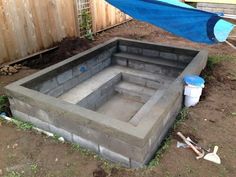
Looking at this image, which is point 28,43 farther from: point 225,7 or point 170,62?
point 225,7

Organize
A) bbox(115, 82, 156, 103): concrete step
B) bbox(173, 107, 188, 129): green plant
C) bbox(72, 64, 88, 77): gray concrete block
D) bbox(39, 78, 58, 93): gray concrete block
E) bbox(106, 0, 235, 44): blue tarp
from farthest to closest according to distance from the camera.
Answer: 1. bbox(115, 82, 156, 103): concrete step
2. bbox(72, 64, 88, 77): gray concrete block
3. bbox(39, 78, 58, 93): gray concrete block
4. bbox(173, 107, 188, 129): green plant
5. bbox(106, 0, 235, 44): blue tarp

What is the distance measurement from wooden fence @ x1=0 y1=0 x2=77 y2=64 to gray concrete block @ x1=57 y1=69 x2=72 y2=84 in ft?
6.11

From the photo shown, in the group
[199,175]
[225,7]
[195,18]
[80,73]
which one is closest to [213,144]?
[199,175]

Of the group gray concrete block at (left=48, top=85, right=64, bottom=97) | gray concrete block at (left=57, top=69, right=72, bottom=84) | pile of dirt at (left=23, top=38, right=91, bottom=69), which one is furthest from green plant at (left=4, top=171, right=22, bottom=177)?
pile of dirt at (left=23, top=38, right=91, bottom=69)

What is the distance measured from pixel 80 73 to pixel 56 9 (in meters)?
2.43

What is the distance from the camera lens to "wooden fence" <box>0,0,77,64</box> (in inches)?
219

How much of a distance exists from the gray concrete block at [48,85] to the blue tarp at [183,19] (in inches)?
73.1

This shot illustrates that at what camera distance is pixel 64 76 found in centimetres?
482

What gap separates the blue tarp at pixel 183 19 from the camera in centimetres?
317

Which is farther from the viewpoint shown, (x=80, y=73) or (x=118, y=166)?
(x=80, y=73)

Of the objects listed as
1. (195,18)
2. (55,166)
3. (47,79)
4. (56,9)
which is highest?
(195,18)

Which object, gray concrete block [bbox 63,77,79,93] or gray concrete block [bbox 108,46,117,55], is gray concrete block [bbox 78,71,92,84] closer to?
gray concrete block [bbox 63,77,79,93]

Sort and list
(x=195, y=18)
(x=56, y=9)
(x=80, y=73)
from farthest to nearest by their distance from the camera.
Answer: (x=56, y=9) < (x=80, y=73) < (x=195, y=18)

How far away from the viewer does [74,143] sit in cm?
344
